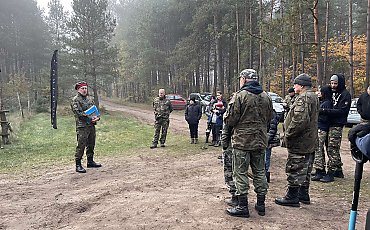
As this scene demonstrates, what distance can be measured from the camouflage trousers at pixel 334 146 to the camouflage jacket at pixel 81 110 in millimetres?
5262

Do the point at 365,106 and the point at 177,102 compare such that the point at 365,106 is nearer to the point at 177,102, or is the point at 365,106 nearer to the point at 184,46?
the point at 177,102

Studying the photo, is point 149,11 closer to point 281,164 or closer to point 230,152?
point 281,164

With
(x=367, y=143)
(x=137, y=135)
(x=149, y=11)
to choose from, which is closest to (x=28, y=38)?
(x=149, y=11)

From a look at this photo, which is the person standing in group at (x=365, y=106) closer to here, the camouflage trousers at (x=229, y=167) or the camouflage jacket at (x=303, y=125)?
the camouflage jacket at (x=303, y=125)

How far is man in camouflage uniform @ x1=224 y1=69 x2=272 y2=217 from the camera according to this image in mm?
4273

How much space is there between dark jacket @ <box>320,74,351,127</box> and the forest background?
9245 mm

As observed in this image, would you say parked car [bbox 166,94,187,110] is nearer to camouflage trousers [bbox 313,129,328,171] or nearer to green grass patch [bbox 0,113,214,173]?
green grass patch [bbox 0,113,214,173]

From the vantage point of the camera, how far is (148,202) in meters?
4.86

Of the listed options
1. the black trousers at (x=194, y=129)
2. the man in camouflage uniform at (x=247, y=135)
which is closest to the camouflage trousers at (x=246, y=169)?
the man in camouflage uniform at (x=247, y=135)

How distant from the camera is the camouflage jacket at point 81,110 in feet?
23.9

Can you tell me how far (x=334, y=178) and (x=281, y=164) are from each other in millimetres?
1572

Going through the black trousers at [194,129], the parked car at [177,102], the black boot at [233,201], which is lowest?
the black boot at [233,201]

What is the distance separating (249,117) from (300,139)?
1014 mm

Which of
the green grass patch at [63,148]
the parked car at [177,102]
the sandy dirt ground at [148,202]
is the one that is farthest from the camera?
the parked car at [177,102]
